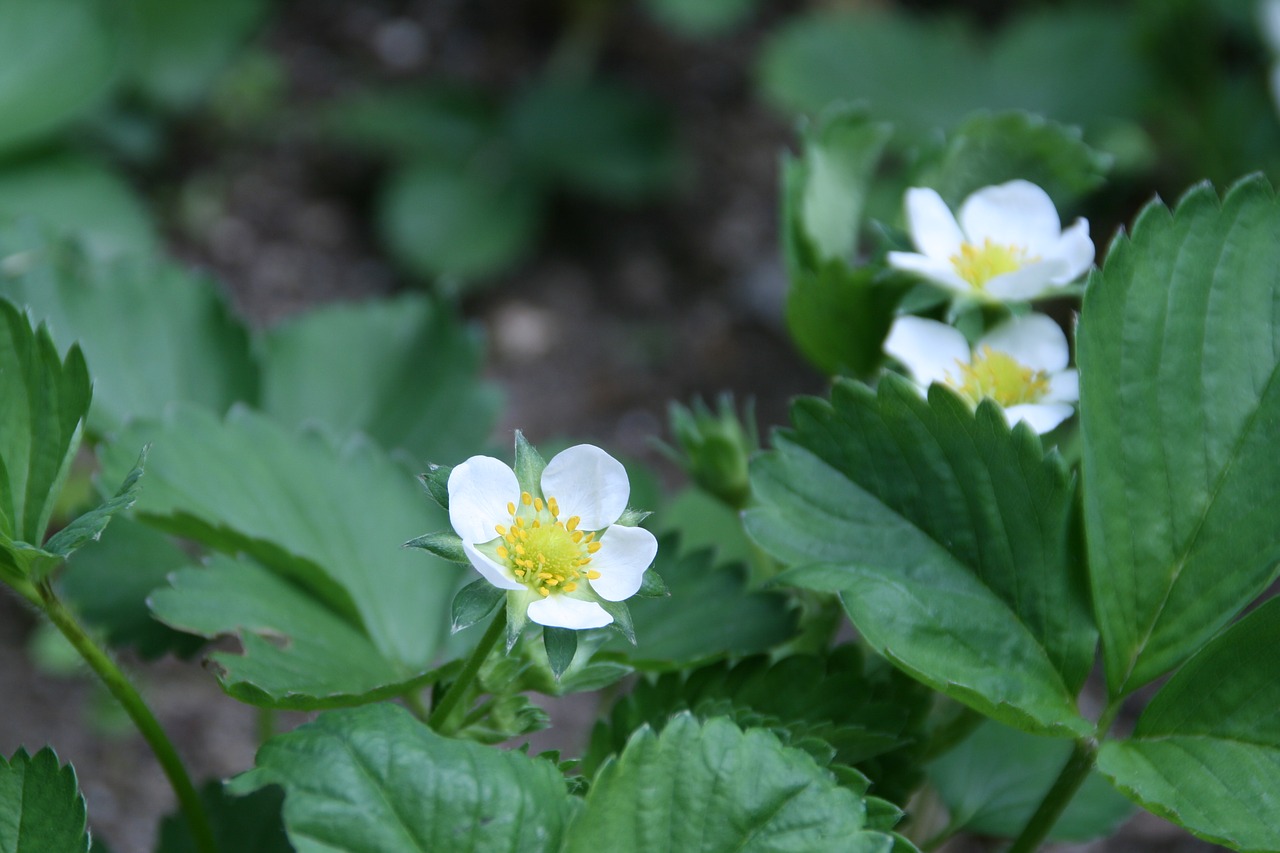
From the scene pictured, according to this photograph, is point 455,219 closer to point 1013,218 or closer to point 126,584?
point 126,584

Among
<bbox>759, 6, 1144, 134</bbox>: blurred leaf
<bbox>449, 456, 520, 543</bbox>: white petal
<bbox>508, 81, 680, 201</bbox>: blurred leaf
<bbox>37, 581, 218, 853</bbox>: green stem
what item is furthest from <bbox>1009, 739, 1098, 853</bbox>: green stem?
<bbox>508, 81, 680, 201</bbox>: blurred leaf

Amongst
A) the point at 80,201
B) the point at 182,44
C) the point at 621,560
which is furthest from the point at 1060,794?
the point at 182,44

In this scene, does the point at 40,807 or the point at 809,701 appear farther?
the point at 809,701

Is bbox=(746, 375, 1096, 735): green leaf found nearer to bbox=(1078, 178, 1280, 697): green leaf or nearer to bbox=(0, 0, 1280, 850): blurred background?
bbox=(1078, 178, 1280, 697): green leaf

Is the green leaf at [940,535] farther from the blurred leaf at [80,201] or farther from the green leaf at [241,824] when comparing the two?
the blurred leaf at [80,201]

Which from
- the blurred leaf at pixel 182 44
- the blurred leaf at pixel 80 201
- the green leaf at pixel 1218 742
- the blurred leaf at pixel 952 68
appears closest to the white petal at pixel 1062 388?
the green leaf at pixel 1218 742

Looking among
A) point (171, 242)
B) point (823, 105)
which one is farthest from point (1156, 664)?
point (171, 242)
